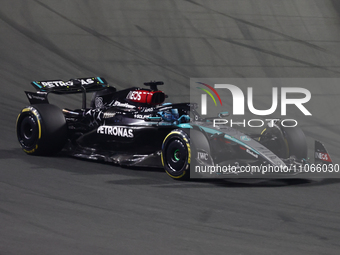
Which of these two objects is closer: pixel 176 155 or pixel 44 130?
pixel 176 155

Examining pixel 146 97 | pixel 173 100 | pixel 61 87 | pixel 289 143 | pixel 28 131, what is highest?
pixel 173 100

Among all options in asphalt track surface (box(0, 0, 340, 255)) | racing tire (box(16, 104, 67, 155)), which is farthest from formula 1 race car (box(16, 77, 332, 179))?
asphalt track surface (box(0, 0, 340, 255))

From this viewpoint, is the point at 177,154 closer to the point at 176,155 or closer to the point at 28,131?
the point at 176,155

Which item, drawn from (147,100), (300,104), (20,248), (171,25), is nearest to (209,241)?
(20,248)

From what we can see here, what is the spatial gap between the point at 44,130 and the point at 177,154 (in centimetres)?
252

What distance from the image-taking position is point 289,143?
745cm

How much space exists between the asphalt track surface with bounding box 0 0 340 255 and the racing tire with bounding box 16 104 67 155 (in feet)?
0.75

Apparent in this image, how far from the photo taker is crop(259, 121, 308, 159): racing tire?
24.5 ft

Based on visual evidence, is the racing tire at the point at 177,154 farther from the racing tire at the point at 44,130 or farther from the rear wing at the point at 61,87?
the rear wing at the point at 61,87

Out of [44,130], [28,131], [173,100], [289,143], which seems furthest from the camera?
[173,100]

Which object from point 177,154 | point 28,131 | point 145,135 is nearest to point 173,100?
point 28,131

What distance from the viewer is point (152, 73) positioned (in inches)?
599

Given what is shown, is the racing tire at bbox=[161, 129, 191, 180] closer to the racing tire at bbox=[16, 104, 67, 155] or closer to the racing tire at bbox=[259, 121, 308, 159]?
the racing tire at bbox=[259, 121, 308, 159]

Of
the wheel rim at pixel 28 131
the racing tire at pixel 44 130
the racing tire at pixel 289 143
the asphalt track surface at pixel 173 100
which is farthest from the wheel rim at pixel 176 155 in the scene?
the wheel rim at pixel 28 131
